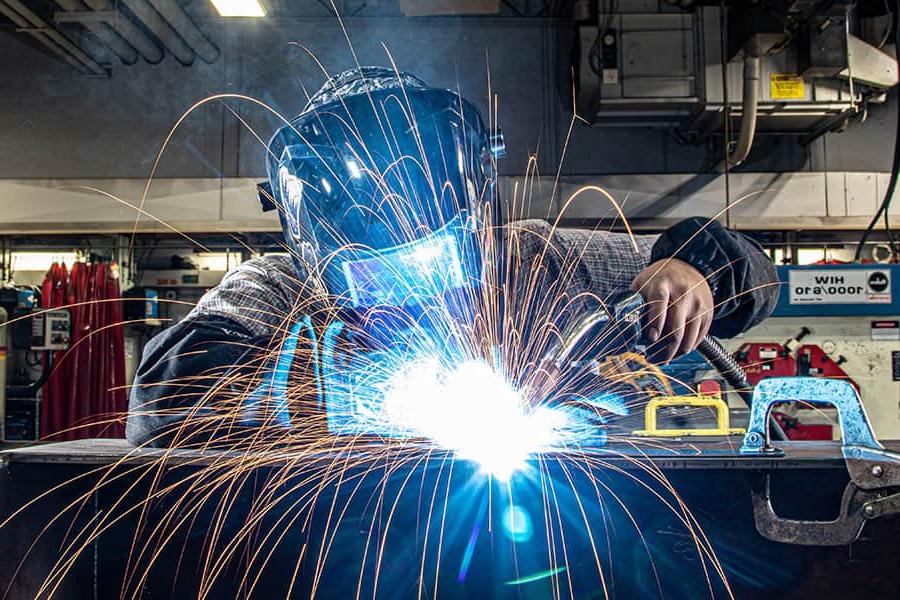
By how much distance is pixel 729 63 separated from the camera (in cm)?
305

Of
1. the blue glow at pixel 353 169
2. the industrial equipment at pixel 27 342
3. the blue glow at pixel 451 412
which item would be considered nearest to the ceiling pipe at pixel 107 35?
the industrial equipment at pixel 27 342

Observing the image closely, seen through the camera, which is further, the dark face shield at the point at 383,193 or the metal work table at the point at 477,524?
the dark face shield at the point at 383,193

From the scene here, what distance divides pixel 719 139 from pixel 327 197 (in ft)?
11.4

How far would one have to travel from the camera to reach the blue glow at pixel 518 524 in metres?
0.79

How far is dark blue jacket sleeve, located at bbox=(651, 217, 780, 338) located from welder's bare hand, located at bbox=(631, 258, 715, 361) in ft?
0.19

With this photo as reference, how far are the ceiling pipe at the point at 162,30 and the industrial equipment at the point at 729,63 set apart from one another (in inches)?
92.4

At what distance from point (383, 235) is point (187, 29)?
3.23 m

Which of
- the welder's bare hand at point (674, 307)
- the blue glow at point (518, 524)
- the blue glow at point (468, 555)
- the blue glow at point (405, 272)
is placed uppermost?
the blue glow at point (405, 272)

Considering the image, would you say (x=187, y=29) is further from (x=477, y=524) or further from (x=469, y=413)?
(x=477, y=524)

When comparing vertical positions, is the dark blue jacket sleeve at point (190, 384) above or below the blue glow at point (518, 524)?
above

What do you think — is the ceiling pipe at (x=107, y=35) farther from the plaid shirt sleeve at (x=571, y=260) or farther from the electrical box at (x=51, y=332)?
the plaid shirt sleeve at (x=571, y=260)

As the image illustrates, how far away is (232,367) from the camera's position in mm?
1326

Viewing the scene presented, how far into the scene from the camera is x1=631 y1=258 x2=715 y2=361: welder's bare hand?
1160 millimetres

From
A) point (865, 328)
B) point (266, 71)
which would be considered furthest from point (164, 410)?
point (266, 71)
